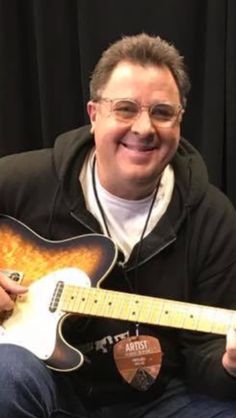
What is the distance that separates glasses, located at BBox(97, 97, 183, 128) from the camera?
131 cm

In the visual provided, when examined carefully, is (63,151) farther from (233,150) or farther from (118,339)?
(233,150)

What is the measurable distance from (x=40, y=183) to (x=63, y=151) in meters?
0.09

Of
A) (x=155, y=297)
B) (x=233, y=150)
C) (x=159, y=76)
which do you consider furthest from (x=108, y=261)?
(x=233, y=150)

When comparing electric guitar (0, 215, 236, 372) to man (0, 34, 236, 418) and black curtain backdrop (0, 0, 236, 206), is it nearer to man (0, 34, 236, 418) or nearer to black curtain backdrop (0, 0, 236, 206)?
man (0, 34, 236, 418)

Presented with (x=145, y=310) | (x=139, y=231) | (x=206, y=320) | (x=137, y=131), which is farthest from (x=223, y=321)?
(x=137, y=131)

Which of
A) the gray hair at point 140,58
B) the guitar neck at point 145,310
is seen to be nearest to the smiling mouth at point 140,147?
the gray hair at point 140,58

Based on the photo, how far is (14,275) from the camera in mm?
1385

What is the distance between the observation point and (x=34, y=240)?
1.41m

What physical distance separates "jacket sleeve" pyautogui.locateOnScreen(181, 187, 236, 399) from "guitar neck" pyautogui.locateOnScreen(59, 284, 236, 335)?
151mm

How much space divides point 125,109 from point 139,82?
0.19 ft

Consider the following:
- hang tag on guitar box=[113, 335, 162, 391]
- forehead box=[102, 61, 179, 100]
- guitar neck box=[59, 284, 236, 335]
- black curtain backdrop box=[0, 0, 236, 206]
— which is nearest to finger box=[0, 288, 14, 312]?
guitar neck box=[59, 284, 236, 335]

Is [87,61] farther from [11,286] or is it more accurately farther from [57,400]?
[57,400]

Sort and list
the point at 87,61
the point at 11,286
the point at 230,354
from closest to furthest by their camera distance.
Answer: the point at 230,354 < the point at 11,286 < the point at 87,61

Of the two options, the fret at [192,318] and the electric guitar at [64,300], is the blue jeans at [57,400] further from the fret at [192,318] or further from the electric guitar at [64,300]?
the fret at [192,318]
